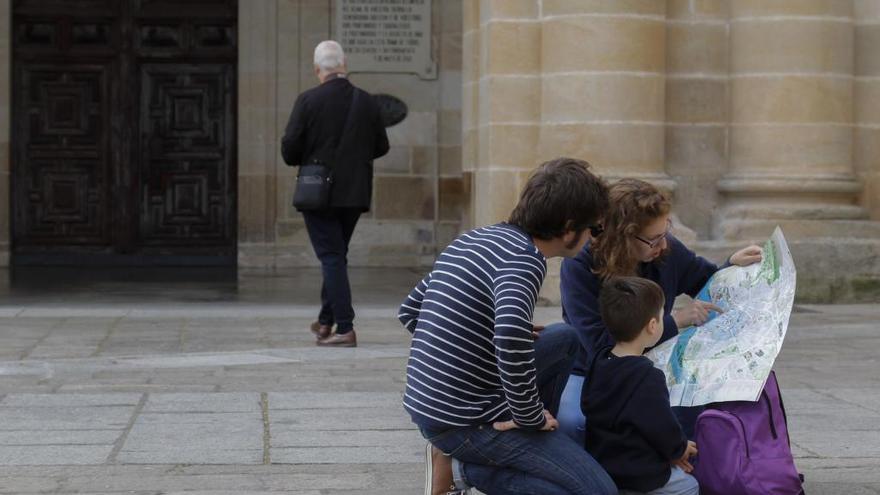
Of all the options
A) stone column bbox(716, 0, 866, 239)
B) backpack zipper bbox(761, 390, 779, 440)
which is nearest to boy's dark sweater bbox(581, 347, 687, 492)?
backpack zipper bbox(761, 390, 779, 440)

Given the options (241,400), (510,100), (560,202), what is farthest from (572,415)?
(510,100)

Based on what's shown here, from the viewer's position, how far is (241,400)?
714 centimetres

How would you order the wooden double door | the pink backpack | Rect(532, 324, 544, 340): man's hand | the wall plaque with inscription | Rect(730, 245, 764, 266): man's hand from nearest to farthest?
Result: Rect(532, 324, 544, 340): man's hand
the pink backpack
Rect(730, 245, 764, 266): man's hand
the wall plaque with inscription
the wooden double door

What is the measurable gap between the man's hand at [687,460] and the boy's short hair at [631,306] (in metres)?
0.37

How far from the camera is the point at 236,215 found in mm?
16938

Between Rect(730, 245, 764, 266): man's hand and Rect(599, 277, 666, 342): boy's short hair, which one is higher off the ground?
Rect(730, 245, 764, 266): man's hand

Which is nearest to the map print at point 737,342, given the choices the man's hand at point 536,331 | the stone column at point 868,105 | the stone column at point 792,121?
the man's hand at point 536,331

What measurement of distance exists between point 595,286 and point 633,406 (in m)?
0.52

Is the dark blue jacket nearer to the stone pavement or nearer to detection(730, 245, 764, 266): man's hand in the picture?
→ detection(730, 245, 764, 266): man's hand

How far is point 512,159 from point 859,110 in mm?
2499

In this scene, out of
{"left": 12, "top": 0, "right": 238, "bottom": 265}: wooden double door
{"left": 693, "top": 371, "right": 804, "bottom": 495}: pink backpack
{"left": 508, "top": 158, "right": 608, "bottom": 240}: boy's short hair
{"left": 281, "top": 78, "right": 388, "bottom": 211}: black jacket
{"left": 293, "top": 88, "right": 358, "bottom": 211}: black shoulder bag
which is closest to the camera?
{"left": 508, "top": 158, "right": 608, "bottom": 240}: boy's short hair

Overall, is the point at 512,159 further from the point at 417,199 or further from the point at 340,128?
the point at 417,199

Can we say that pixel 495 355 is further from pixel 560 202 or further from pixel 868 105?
pixel 868 105

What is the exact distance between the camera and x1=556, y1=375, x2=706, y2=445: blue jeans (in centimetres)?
486
